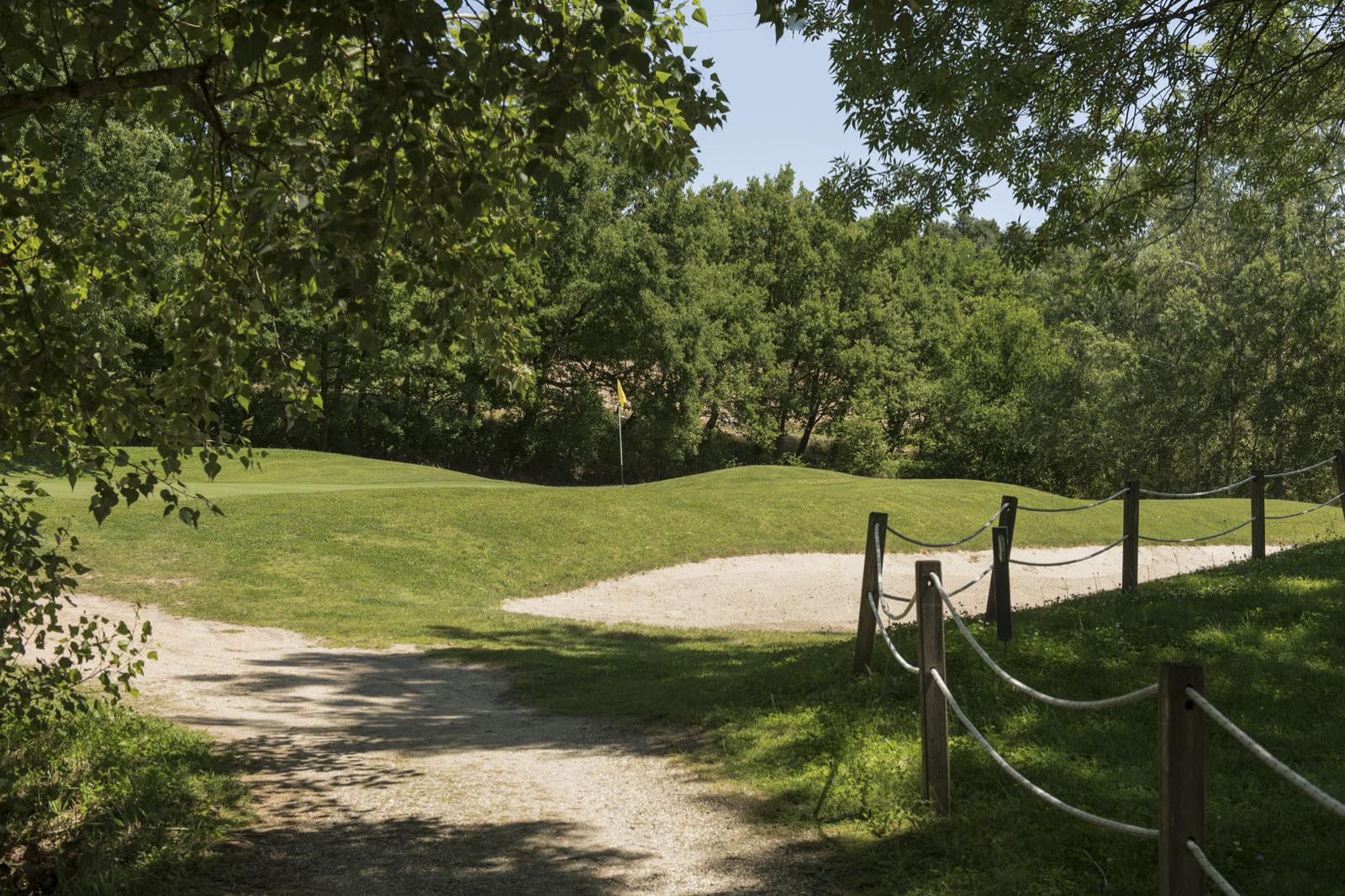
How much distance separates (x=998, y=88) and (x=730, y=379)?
123 ft

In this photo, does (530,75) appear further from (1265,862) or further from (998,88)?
(998,88)

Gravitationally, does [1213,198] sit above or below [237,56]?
above

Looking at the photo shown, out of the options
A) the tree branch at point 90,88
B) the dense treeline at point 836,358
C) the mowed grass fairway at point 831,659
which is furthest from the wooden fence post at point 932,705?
the dense treeline at point 836,358

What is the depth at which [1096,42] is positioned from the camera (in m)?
10.4

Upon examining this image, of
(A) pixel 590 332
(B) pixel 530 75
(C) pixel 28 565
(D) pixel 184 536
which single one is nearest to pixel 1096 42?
(B) pixel 530 75

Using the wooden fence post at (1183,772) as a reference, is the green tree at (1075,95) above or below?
above

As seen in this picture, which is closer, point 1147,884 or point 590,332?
point 1147,884

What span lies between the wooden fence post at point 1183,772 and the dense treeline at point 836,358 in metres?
29.9

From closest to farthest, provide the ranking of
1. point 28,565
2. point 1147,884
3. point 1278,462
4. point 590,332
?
point 1147,884
point 28,565
point 1278,462
point 590,332

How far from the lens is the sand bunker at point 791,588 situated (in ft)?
57.2

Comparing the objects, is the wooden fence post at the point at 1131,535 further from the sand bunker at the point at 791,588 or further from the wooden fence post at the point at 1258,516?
the sand bunker at the point at 791,588

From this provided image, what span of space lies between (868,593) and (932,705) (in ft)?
8.24

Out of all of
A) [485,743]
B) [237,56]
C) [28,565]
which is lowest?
[485,743]

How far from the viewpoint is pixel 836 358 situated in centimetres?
4944
